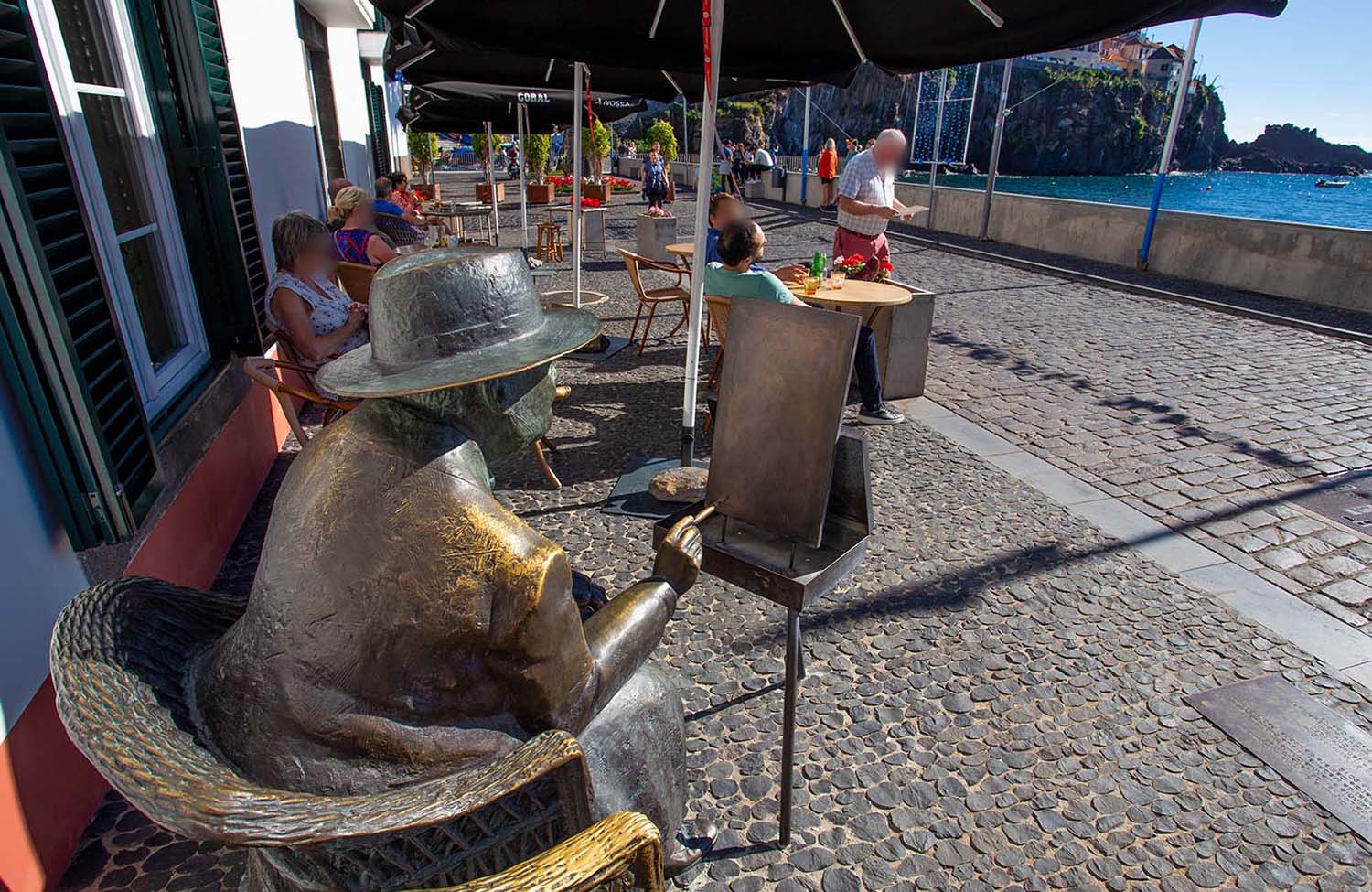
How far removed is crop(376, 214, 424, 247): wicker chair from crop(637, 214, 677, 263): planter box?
13.8 feet

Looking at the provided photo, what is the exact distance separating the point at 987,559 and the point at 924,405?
97.1 inches

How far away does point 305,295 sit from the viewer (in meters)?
4.18

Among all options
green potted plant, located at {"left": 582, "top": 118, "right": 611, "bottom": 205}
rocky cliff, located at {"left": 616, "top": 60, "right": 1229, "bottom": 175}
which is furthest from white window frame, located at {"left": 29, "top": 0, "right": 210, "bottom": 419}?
rocky cliff, located at {"left": 616, "top": 60, "right": 1229, "bottom": 175}

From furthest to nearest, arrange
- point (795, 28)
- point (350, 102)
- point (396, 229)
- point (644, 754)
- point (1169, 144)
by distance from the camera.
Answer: point (350, 102), point (1169, 144), point (396, 229), point (795, 28), point (644, 754)

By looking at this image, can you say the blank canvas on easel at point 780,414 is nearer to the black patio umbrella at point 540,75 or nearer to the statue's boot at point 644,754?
the statue's boot at point 644,754

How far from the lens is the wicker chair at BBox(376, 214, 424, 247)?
23.9 feet

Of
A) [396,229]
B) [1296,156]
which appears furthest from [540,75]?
[1296,156]

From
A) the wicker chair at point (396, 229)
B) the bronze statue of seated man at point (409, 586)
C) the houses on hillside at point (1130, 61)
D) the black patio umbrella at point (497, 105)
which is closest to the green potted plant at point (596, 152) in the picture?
the black patio umbrella at point (497, 105)

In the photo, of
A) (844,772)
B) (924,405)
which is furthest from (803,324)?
(924,405)

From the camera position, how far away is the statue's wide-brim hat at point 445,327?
1298 mm

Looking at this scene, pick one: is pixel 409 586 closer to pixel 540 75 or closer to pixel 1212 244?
pixel 540 75

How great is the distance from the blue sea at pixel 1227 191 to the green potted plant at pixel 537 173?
168ft

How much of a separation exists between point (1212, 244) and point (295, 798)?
42.1 ft

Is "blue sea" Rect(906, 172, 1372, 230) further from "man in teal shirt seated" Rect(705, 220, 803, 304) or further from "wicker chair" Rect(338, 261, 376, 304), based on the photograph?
"wicker chair" Rect(338, 261, 376, 304)
